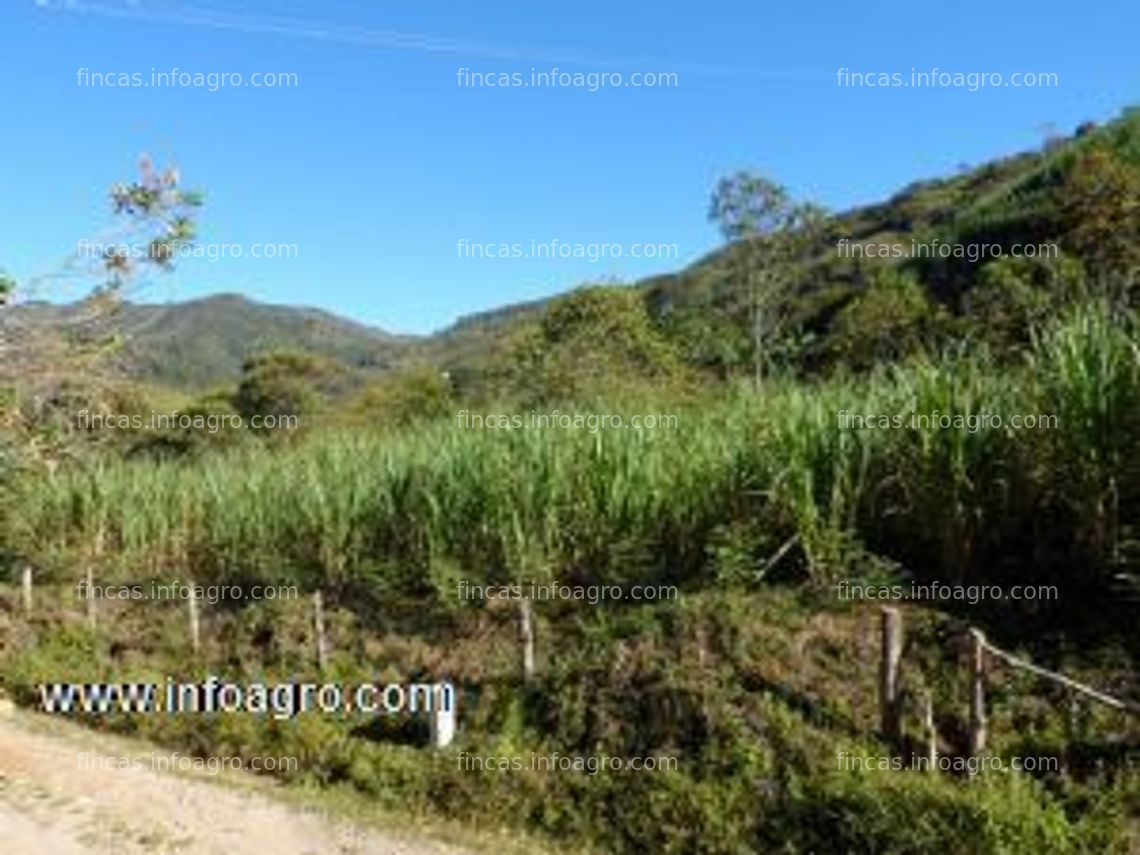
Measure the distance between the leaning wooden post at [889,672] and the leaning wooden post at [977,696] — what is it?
0.56 m

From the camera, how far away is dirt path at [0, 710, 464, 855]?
9.47m

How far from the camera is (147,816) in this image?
10109 mm

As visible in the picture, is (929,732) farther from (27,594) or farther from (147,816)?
(27,594)

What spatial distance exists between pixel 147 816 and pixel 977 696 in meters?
5.28

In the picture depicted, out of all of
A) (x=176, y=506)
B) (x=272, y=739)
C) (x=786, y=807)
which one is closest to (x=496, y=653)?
(x=272, y=739)

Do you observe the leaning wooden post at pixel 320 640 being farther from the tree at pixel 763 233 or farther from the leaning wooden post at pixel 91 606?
the tree at pixel 763 233

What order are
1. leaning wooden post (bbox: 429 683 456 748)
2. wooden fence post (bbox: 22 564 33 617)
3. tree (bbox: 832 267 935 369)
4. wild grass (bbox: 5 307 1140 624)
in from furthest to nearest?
tree (bbox: 832 267 935 369)
wooden fence post (bbox: 22 564 33 617)
leaning wooden post (bbox: 429 683 456 748)
wild grass (bbox: 5 307 1140 624)

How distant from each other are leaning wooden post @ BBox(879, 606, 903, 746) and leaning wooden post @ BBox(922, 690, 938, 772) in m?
0.18

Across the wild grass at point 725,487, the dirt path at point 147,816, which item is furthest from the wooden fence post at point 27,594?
the dirt path at point 147,816

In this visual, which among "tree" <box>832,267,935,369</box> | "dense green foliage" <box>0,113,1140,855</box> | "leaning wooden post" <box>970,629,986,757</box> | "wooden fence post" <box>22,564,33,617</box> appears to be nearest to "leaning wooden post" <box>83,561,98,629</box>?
"dense green foliage" <box>0,113,1140,855</box>

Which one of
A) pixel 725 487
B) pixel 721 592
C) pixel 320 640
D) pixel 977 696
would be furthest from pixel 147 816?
pixel 977 696

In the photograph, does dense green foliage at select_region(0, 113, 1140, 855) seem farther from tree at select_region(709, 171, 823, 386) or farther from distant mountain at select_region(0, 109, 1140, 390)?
tree at select_region(709, 171, 823, 386)

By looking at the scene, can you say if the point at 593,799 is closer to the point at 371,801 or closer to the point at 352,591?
the point at 371,801

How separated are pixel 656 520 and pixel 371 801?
3.25 m
